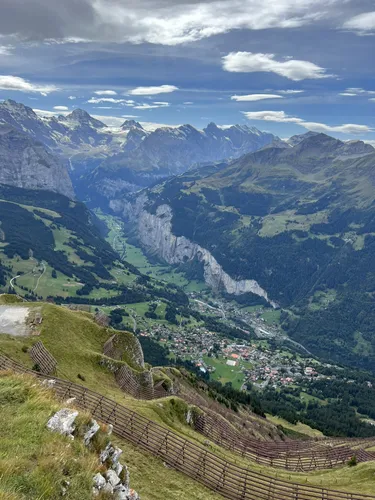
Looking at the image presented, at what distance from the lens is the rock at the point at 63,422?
2533 centimetres

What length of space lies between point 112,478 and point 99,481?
1574 mm

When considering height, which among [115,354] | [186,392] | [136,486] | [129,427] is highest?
[136,486]

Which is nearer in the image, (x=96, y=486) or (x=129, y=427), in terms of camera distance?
(x=96, y=486)

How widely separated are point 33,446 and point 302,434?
130251mm

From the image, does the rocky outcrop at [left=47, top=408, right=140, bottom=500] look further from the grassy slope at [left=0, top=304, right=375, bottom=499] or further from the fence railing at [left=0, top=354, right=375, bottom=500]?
the fence railing at [left=0, top=354, right=375, bottom=500]

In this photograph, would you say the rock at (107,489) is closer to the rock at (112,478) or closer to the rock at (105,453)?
the rock at (112,478)

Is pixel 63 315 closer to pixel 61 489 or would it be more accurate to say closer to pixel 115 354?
pixel 115 354

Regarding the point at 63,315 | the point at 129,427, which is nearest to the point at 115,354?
the point at 63,315

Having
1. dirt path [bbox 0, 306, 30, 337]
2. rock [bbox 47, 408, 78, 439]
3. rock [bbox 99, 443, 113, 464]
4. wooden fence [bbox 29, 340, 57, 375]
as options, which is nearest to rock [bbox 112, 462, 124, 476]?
rock [bbox 99, 443, 113, 464]

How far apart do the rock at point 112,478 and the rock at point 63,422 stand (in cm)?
380

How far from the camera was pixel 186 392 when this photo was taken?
9731cm

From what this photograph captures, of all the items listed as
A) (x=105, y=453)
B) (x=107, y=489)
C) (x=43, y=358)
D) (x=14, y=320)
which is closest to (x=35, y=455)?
(x=107, y=489)

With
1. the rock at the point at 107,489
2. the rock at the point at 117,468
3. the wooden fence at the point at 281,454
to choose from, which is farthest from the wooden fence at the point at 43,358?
the rock at the point at 107,489

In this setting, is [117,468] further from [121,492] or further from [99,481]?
[99,481]
